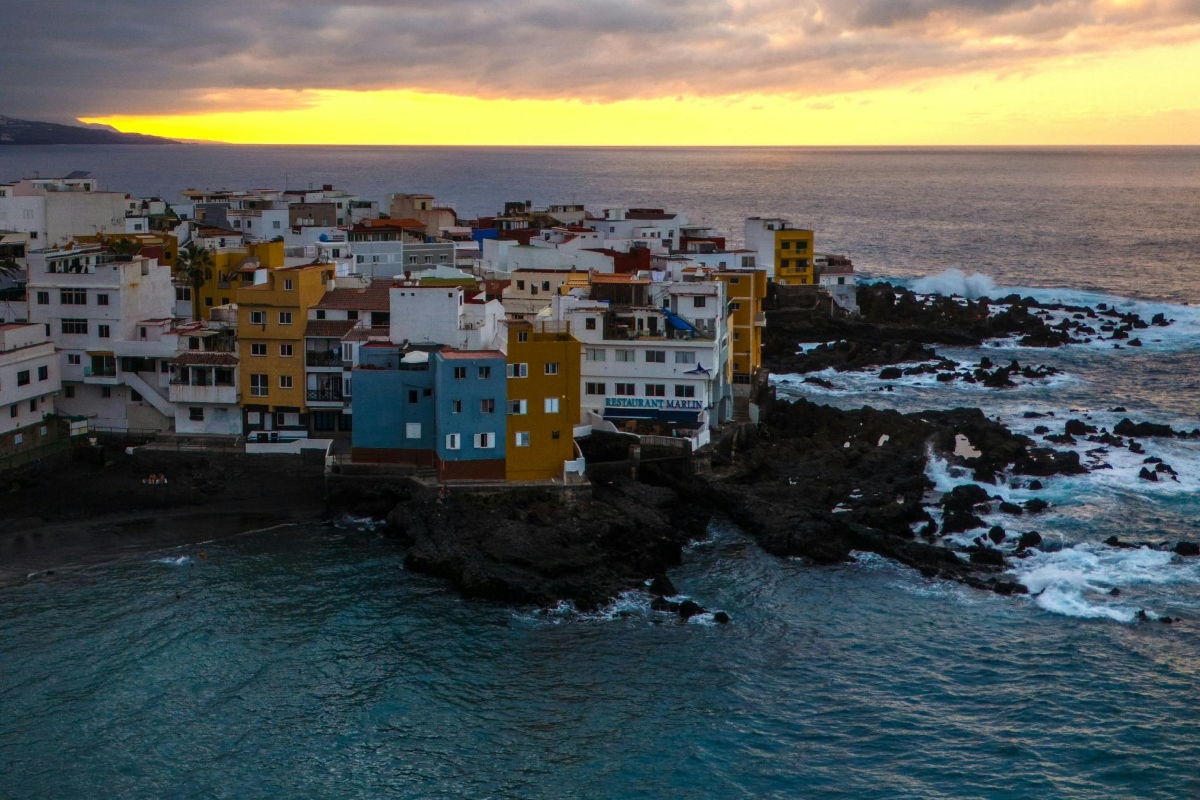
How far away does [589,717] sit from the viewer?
35094mm

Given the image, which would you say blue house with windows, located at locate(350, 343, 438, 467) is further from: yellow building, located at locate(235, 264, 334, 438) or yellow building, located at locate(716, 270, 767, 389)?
yellow building, located at locate(716, 270, 767, 389)

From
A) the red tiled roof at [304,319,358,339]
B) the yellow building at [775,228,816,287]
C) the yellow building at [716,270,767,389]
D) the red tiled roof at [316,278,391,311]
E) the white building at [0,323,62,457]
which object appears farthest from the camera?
the yellow building at [775,228,816,287]

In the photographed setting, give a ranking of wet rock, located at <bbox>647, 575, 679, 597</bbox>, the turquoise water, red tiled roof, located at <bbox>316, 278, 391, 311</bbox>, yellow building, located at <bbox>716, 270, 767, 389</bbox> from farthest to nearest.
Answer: yellow building, located at <bbox>716, 270, 767, 389</bbox>
red tiled roof, located at <bbox>316, 278, 391, 311</bbox>
wet rock, located at <bbox>647, 575, 679, 597</bbox>
the turquoise water

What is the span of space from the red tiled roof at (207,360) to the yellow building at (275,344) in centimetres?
43

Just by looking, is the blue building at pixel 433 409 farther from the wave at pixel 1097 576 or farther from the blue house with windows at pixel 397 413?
the wave at pixel 1097 576

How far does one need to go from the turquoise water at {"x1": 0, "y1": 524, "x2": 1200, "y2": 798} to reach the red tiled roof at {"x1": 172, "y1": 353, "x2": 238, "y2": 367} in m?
12.0

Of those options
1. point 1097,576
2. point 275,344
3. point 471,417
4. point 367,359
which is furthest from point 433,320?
point 1097,576

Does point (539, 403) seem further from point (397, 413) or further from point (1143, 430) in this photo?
point (1143, 430)

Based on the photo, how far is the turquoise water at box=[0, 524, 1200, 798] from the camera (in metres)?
32.4

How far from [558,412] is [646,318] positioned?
8827 mm

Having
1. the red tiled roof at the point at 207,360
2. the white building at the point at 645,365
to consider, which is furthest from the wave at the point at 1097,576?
the red tiled roof at the point at 207,360

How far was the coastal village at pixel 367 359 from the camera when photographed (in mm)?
49969

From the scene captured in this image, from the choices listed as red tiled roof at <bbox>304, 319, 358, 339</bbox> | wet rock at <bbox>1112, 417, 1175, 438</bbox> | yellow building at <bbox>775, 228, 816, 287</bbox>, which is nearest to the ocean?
red tiled roof at <bbox>304, 319, 358, 339</bbox>

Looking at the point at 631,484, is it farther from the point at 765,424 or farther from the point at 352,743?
the point at 352,743
